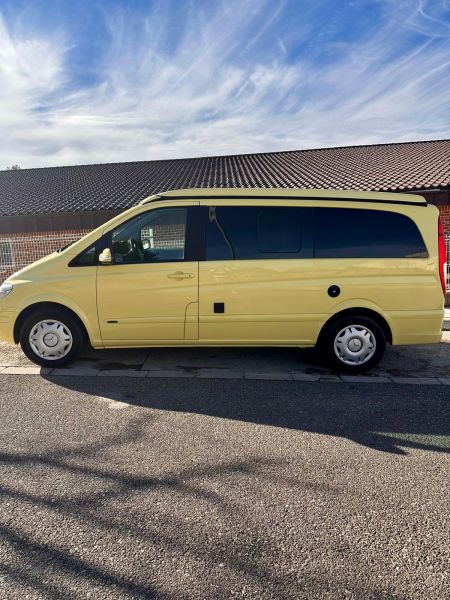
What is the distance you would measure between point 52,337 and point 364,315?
11.8 ft

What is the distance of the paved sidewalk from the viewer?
14.7 feet

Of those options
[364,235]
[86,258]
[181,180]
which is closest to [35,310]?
[86,258]

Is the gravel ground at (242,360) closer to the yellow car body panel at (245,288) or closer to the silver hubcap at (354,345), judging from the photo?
the silver hubcap at (354,345)

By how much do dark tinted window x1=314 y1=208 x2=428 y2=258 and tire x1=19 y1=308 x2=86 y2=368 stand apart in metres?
2.88

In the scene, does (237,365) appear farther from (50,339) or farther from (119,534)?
(119,534)

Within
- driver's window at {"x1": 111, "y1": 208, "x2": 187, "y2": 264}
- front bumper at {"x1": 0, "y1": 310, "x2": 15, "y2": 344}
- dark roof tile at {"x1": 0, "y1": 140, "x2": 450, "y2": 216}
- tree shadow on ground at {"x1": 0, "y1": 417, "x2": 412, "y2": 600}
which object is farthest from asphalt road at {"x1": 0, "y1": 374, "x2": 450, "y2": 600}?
dark roof tile at {"x1": 0, "y1": 140, "x2": 450, "y2": 216}

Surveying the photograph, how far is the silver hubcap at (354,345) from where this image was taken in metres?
4.53

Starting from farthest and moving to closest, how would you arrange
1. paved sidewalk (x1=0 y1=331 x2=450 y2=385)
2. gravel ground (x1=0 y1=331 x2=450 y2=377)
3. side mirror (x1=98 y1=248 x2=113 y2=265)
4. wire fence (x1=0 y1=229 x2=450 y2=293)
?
1. wire fence (x1=0 y1=229 x2=450 y2=293)
2. gravel ground (x1=0 y1=331 x2=450 y2=377)
3. paved sidewalk (x1=0 y1=331 x2=450 y2=385)
4. side mirror (x1=98 y1=248 x2=113 y2=265)

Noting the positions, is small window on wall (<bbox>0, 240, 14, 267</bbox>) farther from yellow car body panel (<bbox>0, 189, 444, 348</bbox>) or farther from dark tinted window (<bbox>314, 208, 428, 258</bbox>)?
dark tinted window (<bbox>314, 208, 428, 258</bbox>)

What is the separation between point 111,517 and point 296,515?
1.04 m

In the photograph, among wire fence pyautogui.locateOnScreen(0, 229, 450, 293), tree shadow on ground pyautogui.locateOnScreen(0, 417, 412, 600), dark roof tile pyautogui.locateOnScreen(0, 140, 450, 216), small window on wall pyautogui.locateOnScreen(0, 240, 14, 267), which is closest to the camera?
tree shadow on ground pyautogui.locateOnScreen(0, 417, 412, 600)

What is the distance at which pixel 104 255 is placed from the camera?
14.4ft

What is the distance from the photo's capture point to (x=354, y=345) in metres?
4.54

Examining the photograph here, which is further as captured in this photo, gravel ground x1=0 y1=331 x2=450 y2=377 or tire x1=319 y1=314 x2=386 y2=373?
gravel ground x1=0 y1=331 x2=450 y2=377
